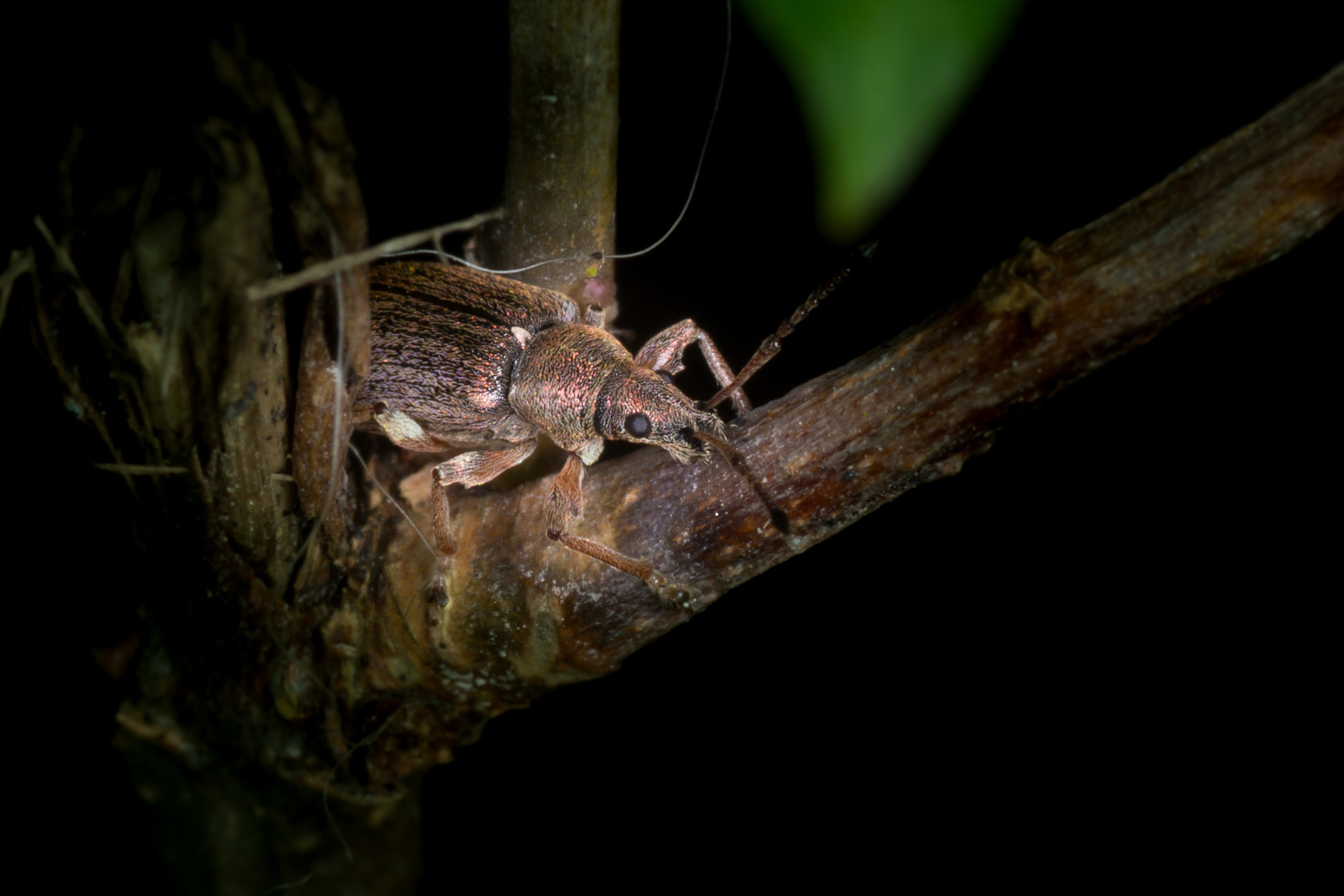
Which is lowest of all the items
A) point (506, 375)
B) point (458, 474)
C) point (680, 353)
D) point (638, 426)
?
point (638, 426)

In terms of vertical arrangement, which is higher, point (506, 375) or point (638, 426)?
point (506, 375)

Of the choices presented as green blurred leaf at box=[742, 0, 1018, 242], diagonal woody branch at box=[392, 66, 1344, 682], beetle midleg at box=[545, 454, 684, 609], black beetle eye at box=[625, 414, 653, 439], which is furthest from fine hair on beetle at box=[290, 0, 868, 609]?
green blurred leaf at box=[742, 0, 1018, 242]

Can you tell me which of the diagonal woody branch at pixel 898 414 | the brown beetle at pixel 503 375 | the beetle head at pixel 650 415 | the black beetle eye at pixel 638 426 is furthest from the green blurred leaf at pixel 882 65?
the black beetle eye at pixel 638 426

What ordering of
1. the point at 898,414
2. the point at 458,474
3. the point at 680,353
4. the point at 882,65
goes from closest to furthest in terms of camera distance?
the point at 882,65 < the point at 898,414 < the point at 458,474 < the point at 680,353

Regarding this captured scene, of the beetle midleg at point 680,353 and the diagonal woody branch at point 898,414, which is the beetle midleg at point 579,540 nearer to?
the diagonal woody branch at point 898,414

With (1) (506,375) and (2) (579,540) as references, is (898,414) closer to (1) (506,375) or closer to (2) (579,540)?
(2) (579,540)

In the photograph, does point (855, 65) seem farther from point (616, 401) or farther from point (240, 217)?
point (616, 401)

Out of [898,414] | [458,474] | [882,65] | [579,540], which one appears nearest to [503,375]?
[458,474]

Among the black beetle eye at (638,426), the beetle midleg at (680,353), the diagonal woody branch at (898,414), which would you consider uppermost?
the beetle midleg at (680,353)
